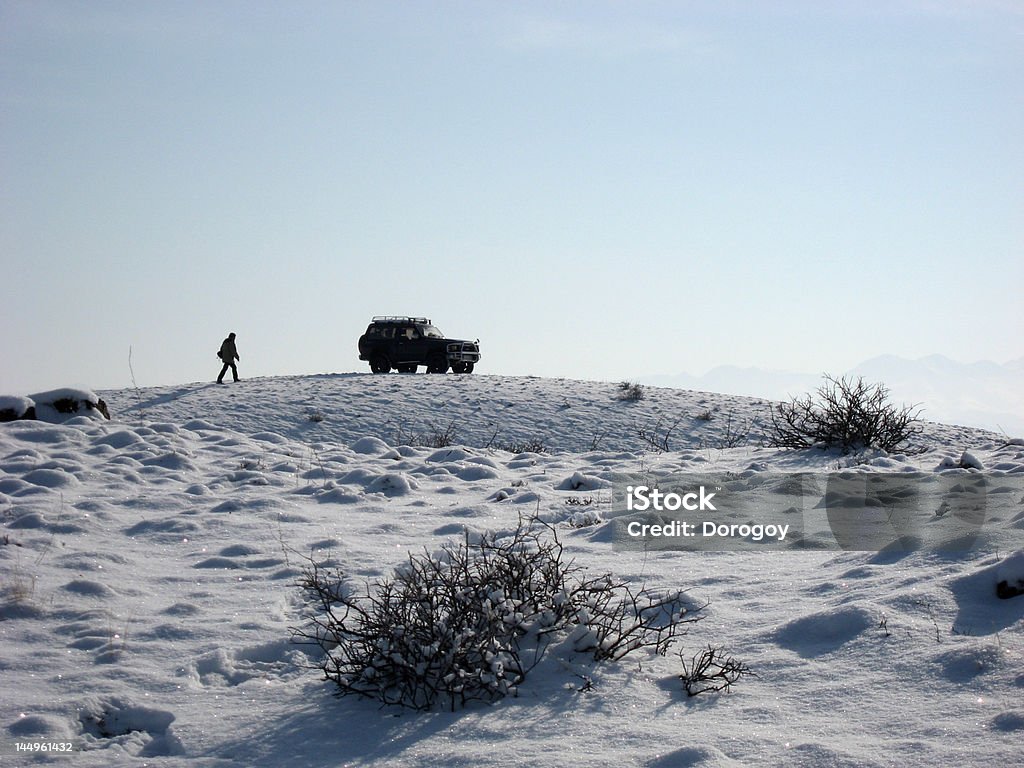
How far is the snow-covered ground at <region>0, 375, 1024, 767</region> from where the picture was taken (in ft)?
12.2

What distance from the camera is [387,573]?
5992mm

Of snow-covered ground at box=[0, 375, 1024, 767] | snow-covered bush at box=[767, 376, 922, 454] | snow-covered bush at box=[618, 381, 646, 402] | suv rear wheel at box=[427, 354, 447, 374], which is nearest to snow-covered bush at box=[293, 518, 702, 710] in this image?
snow-covered ground at box=[0, 375, 1024, 767]

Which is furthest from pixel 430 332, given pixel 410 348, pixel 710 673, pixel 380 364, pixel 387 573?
pixel 710 673

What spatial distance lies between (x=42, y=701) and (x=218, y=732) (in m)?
0.91

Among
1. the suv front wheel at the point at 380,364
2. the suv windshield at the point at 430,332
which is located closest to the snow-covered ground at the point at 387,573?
the suv front wheel at the point at 380,364

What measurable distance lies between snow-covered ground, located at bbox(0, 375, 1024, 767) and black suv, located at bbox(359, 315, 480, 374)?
16.1m

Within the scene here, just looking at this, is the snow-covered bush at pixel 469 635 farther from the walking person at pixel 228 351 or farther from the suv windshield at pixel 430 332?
the suv windshield at pixel 430 332

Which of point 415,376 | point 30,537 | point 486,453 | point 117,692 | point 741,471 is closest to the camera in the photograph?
point 117,692

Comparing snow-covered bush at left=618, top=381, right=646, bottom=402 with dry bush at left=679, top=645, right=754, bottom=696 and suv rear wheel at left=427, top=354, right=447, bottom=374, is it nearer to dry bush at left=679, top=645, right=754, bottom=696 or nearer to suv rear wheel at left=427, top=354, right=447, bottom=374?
suv rear wheel at left=427, top=354, right=447, bottom=374

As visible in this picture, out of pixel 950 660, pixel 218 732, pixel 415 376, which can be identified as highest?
Answer: pixel 415 376

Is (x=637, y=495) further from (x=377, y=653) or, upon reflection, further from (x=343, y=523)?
(x=377, y=653)

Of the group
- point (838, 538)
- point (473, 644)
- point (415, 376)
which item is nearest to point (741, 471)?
point (838, 538)

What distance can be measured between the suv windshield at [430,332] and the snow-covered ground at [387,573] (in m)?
16.4

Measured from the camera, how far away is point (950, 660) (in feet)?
13.7
